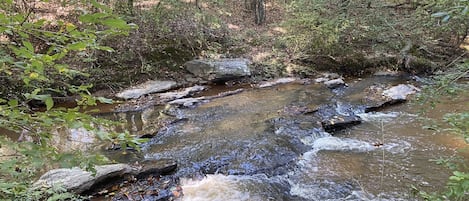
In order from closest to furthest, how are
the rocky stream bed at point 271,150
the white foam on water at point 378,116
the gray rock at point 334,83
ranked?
1. the rocky stream bed at point 271,150
2. the white foam on water at point 378,116
3. the gray rock at point 334,83

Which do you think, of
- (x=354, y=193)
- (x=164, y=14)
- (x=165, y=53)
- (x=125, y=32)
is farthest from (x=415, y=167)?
(x=164, y=14)

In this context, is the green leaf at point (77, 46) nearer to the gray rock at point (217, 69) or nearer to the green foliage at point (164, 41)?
the green foliage at point (164, 41)

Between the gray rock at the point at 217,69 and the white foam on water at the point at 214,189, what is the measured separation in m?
5.88

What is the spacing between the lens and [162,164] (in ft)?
16.6

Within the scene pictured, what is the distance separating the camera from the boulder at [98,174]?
4.05 m

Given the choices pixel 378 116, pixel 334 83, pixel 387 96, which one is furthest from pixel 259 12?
pixel 378 116

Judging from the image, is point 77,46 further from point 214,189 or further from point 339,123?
point 339,123

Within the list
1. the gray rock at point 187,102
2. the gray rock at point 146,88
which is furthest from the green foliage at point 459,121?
the gray rock at point 146,88

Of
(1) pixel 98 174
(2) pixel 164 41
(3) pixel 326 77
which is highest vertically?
(2) pixel 164 41

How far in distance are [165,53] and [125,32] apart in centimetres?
986

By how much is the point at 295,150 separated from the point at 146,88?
5.32 meters

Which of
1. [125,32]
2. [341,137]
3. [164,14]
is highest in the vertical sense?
[125,32]

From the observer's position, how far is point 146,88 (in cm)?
953

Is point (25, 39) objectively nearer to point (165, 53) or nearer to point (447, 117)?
point (447, 117)
